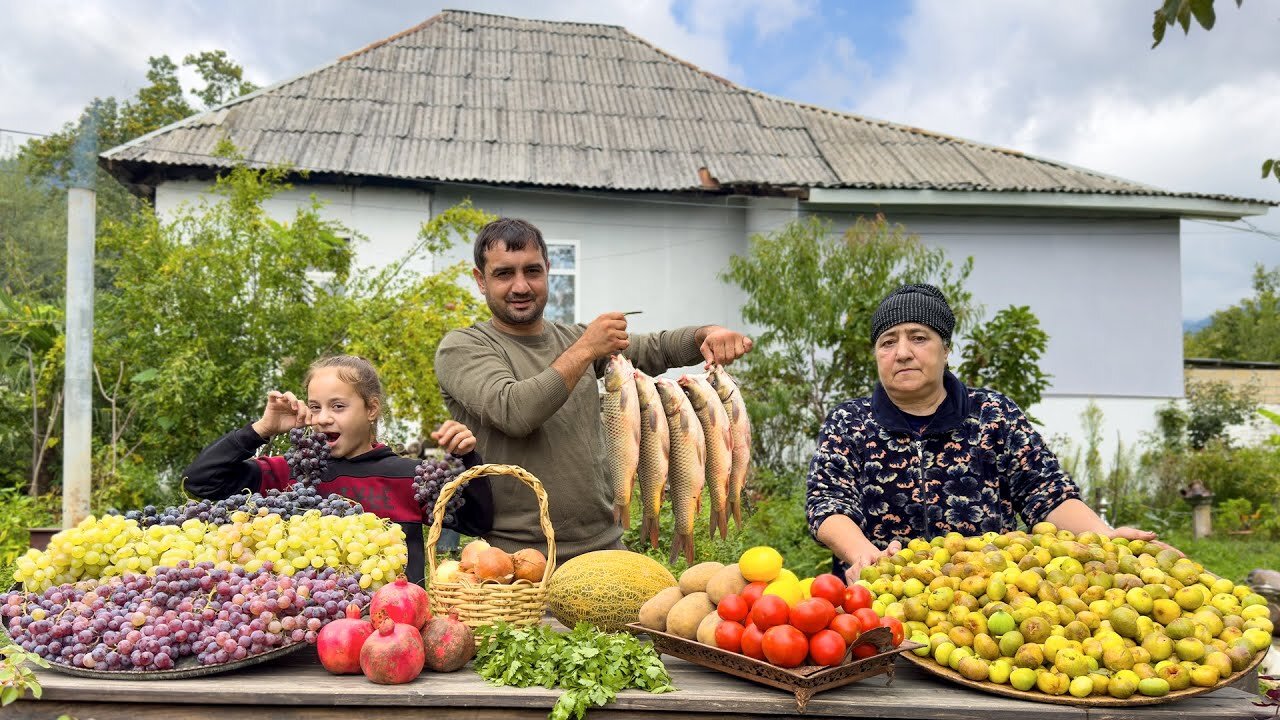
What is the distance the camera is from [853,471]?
3389mm

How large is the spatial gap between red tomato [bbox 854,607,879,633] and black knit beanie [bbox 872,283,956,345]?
1.15 m

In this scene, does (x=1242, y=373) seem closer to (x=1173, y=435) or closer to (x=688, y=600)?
(x=1173, y=435)

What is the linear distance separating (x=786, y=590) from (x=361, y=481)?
5.08ft

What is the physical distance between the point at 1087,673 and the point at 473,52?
1524 cm

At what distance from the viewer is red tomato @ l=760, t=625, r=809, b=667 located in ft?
7.43

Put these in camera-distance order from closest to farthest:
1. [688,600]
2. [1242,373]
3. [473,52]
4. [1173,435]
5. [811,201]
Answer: [688,600]
[811,201]
[1173,435]
[473,52]
[1242,373]

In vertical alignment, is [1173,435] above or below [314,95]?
below

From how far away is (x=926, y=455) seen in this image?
11.0ft

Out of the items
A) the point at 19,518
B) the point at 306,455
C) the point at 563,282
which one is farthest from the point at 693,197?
the point at 306,455

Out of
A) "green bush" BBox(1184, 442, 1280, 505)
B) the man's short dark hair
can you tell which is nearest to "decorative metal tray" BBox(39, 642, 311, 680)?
the man's short dark hair

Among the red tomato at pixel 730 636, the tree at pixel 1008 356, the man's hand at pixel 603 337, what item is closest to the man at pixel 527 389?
the man's hand at pixel 603 337

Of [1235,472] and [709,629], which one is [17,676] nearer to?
[709,629]

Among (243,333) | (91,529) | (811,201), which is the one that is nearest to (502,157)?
(811,201)

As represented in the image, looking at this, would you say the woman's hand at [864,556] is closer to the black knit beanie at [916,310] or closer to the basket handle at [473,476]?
the black knit beanie at [916,310]
